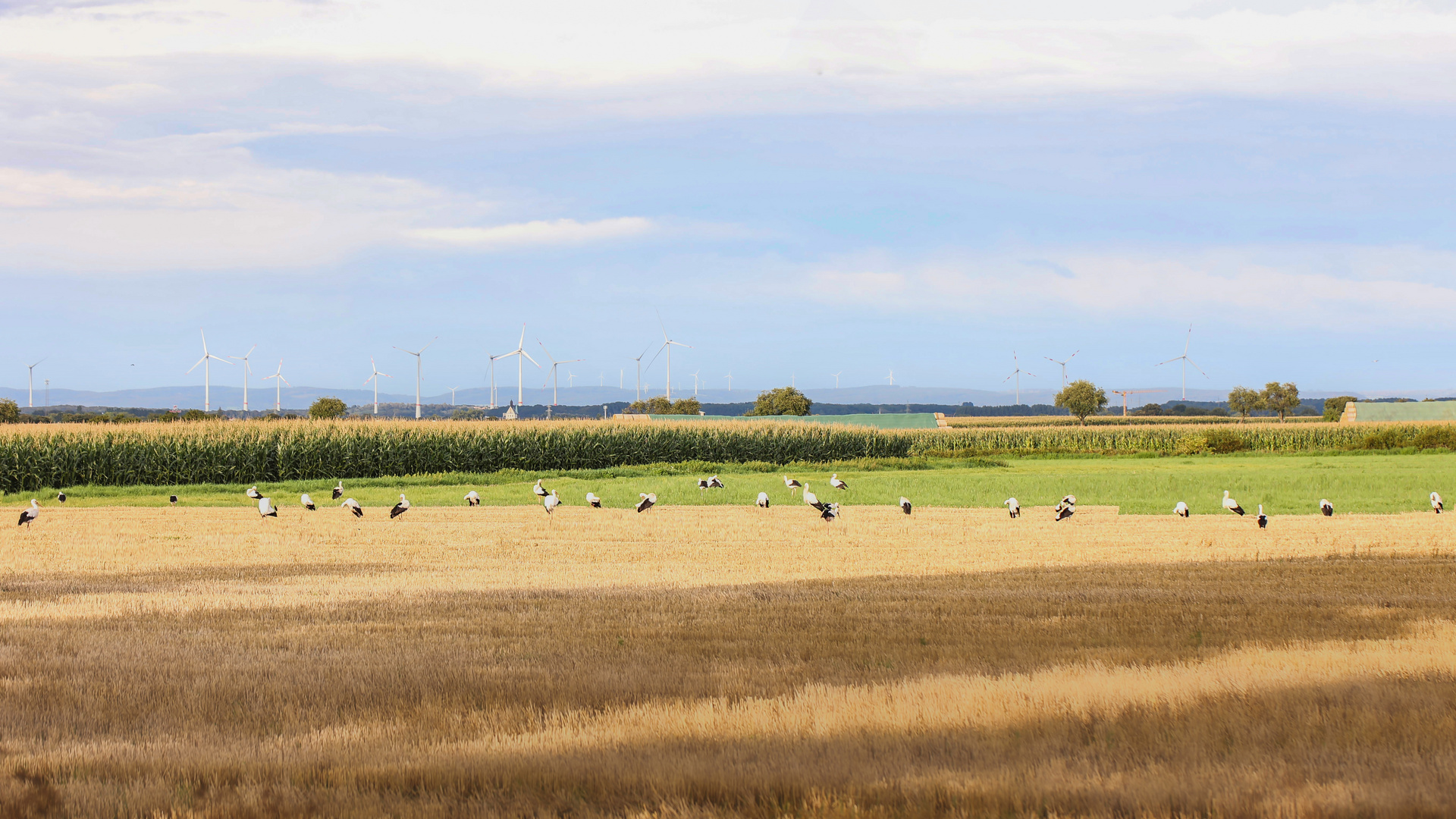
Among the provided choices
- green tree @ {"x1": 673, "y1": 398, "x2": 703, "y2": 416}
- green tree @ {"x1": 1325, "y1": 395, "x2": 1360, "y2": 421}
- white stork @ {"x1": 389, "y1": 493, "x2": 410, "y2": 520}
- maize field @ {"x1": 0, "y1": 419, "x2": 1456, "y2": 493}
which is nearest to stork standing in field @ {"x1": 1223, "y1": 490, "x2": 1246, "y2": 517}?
white stork @ {"x1": 389, "y1": 493, "x2": 410, "y2": 520}

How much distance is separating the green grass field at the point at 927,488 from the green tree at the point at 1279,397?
109 m

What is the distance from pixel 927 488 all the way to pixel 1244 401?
132237 millimetres

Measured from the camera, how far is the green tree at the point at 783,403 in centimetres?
11375

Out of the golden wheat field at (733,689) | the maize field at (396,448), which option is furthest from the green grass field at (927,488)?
the golden wheat field at (733,689)

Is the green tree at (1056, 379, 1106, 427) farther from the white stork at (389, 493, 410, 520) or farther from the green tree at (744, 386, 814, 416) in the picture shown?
the white stork at (389, 493, 410, 520)

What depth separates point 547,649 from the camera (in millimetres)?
Answer: 8273

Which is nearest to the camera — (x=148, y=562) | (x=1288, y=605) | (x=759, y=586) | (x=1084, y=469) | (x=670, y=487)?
(x=1288, y=605)

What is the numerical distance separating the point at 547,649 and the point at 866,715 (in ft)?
10.4

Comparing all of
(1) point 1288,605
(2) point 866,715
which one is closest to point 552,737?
(2) point 866,715

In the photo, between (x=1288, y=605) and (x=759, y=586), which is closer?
(x=1288, y=605)

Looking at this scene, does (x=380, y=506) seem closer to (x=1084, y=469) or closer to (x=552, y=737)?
(x=552, y=737)

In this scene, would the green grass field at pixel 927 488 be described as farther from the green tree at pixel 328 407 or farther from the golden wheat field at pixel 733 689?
the green tree at pixel 328 407

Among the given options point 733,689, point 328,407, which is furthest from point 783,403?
point 733,689

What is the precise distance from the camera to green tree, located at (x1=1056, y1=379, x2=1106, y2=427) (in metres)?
116
